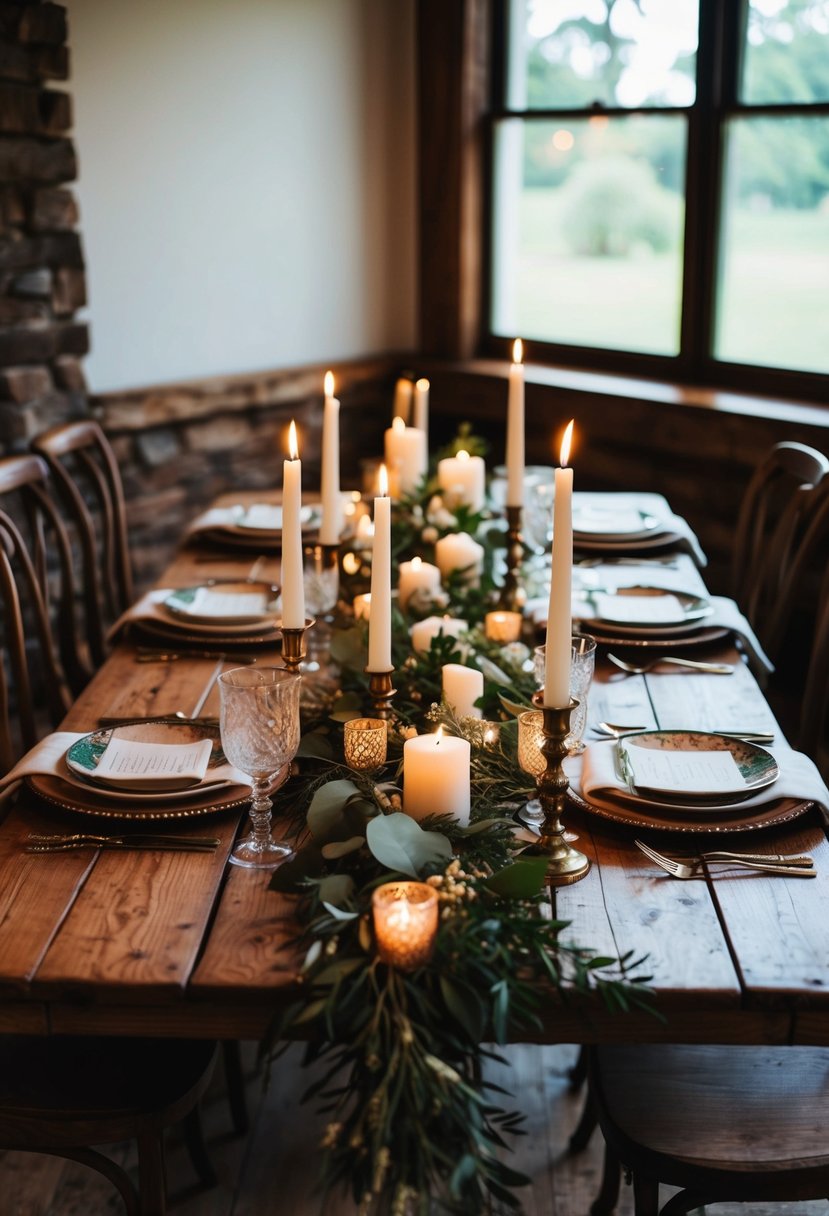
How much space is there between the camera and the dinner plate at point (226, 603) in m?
2.07

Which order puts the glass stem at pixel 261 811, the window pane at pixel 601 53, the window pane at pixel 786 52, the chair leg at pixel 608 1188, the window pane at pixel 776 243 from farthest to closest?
the window pane at pixel 601 53, the window pane at pixel 776 243, the window pane at pixel 786 52, the chair leg at pixel 608 1188, the glass stem at pixel 261 811

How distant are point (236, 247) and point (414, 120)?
0.79 m

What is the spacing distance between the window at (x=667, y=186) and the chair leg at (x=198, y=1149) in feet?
7.73

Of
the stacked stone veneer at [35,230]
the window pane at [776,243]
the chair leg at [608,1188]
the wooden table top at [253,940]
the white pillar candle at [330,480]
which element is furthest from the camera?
the window pane at [776,243]

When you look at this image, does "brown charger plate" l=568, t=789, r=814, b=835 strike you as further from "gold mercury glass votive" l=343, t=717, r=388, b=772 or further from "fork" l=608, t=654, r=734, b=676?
"fork" l=608, t=654, r=734, b=676

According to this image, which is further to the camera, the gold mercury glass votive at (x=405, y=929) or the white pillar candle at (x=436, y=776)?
the white pillar candle at (x=436, y=776)

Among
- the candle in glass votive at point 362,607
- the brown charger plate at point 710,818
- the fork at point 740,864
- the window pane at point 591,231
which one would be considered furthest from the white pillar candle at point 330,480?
the window pane at point 591,231

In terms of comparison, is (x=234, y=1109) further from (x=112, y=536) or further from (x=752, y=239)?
(x=752, y=239)

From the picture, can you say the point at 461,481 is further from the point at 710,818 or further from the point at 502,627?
the point at 710,818

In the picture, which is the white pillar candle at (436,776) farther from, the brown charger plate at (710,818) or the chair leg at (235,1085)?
the chair leg at (235,1085)

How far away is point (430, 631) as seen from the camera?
5.80 ft

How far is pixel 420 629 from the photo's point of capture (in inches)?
69.7

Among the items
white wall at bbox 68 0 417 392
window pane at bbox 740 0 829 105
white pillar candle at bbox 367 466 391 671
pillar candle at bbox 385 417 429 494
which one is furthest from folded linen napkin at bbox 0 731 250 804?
window pane at bbox 740 0 829 105

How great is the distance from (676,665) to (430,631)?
17.1 inches
